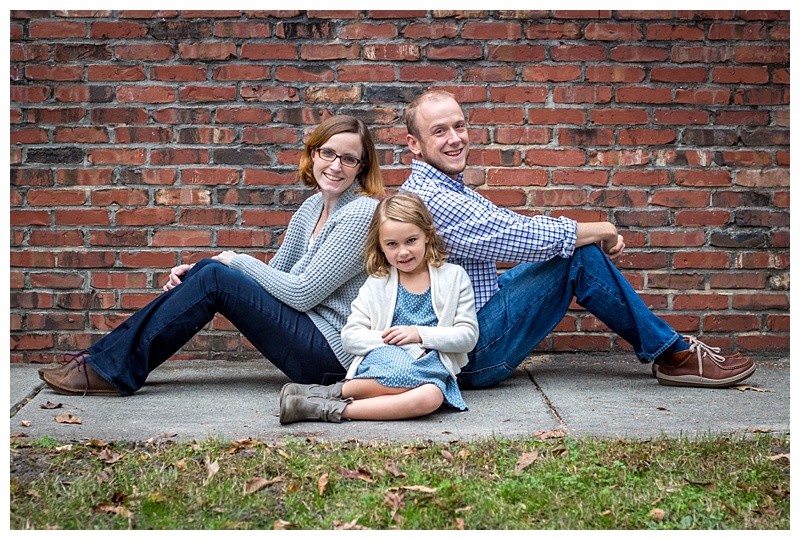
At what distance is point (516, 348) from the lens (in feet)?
12.0

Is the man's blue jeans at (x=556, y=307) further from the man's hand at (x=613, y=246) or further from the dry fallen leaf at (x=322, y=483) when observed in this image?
the dry fallen leaf at (x=322, y=483)

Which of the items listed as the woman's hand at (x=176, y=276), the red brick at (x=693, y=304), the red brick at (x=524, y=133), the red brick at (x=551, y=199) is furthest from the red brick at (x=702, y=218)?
the woman's hand at (x=176, y=276)

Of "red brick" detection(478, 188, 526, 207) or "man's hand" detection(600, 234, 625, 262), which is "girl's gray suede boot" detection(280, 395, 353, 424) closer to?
"man's hand" detection(600, 234, 625, 262)

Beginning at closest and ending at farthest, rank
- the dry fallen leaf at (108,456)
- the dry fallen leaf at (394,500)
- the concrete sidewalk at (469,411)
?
the dry fallen leaf at (394,500) → the dry fallen leaf at (108,456) → the concrete sidewalk at (469,411)

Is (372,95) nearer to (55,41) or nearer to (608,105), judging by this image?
(608,105)

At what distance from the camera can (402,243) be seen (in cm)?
327

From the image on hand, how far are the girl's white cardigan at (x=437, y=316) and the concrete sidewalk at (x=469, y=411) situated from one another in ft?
0.87

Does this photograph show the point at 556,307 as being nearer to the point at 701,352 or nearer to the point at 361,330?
the point at 701,352

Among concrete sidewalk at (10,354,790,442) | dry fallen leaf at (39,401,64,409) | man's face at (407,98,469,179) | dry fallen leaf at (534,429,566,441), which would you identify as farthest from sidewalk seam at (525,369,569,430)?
dry fallen leaf at (39,401,64,409)

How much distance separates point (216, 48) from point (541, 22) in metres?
1.68

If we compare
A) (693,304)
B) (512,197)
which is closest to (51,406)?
(512,197)

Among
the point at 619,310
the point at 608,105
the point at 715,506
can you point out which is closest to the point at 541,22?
the point at 608,105

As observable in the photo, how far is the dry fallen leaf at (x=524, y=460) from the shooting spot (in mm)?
2537

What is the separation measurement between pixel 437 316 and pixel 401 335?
0.63ft
